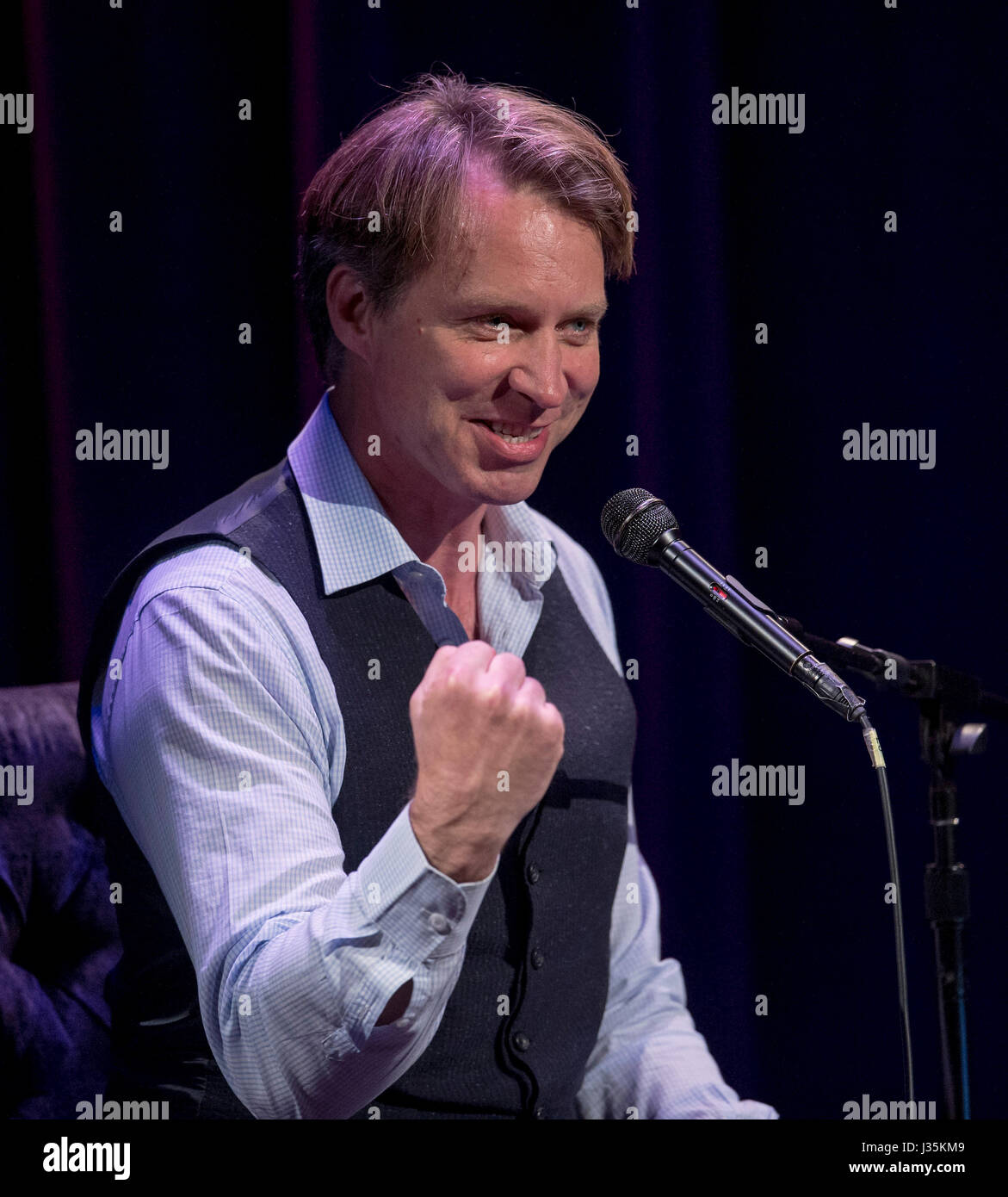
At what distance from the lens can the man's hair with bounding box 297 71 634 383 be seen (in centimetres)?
132

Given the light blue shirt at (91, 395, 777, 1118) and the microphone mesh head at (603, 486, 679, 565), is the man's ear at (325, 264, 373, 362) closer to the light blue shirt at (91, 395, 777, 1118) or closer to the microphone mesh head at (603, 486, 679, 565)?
the light blue shirt at (91, 395, 777, 1118)

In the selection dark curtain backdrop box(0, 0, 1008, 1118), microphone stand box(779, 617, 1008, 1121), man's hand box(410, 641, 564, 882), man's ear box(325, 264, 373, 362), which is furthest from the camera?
dark curtain backdrop box(0, 0, 1008, 1118)

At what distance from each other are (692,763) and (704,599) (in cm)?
80

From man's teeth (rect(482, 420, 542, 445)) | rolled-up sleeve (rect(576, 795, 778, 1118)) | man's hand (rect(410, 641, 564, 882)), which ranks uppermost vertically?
man's teeth (rect(482, 420, 542, 445))

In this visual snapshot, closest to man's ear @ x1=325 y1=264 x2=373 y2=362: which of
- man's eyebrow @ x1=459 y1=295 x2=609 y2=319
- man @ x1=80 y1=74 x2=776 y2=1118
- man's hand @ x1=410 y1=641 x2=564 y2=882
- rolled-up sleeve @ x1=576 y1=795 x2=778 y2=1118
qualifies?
man @ x1=80 y1=74 x2=776 y2=1118

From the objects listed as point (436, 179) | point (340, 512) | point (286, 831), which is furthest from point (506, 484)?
point (286, 831)

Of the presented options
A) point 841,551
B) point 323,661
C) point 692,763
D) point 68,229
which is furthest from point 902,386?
point 68,229

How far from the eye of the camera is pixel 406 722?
4.29 feet

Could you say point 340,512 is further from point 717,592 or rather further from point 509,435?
point 717,592

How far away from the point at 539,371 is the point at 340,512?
24 centimetres

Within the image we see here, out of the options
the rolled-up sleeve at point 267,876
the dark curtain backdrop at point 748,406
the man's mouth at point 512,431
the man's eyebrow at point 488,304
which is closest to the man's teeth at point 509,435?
the man's mouth at point 512,431

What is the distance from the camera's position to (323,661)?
1280 millimetres

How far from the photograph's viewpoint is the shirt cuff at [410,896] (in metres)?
1.01

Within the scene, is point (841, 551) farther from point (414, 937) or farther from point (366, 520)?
point (414, 937)
